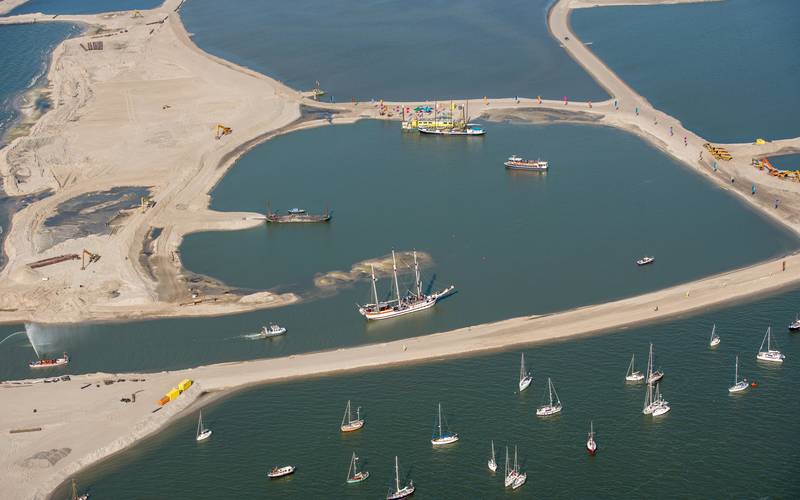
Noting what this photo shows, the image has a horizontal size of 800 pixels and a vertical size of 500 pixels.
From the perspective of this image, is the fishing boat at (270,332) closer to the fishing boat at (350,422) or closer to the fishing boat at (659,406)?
the fishing boat at (350,422)

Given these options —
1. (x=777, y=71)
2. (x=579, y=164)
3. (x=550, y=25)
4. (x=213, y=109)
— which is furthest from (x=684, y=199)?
(x=550, y=25)

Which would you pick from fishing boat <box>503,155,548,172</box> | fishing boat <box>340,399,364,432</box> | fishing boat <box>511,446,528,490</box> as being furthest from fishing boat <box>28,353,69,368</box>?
fishing boat <box>503,155,548,172</box>

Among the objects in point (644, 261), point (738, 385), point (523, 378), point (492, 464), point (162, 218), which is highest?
point (162, 218)

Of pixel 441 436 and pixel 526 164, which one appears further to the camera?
pixel 526 164

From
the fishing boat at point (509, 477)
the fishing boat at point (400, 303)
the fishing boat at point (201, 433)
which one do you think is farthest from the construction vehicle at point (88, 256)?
the fishing boat at point (509, 477)

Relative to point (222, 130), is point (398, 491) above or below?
below

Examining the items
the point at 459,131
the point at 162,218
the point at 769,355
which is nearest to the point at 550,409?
the point at 769,355

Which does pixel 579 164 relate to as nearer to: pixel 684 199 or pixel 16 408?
pixel 684 199

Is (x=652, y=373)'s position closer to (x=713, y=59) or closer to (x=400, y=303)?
(x=400, y=303)

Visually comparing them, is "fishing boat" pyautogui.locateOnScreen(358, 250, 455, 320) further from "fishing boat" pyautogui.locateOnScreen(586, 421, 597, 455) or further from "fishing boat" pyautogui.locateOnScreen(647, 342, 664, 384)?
"fishing boat" pyautogui.locateOnScreen(586, 421, 597, 455)
